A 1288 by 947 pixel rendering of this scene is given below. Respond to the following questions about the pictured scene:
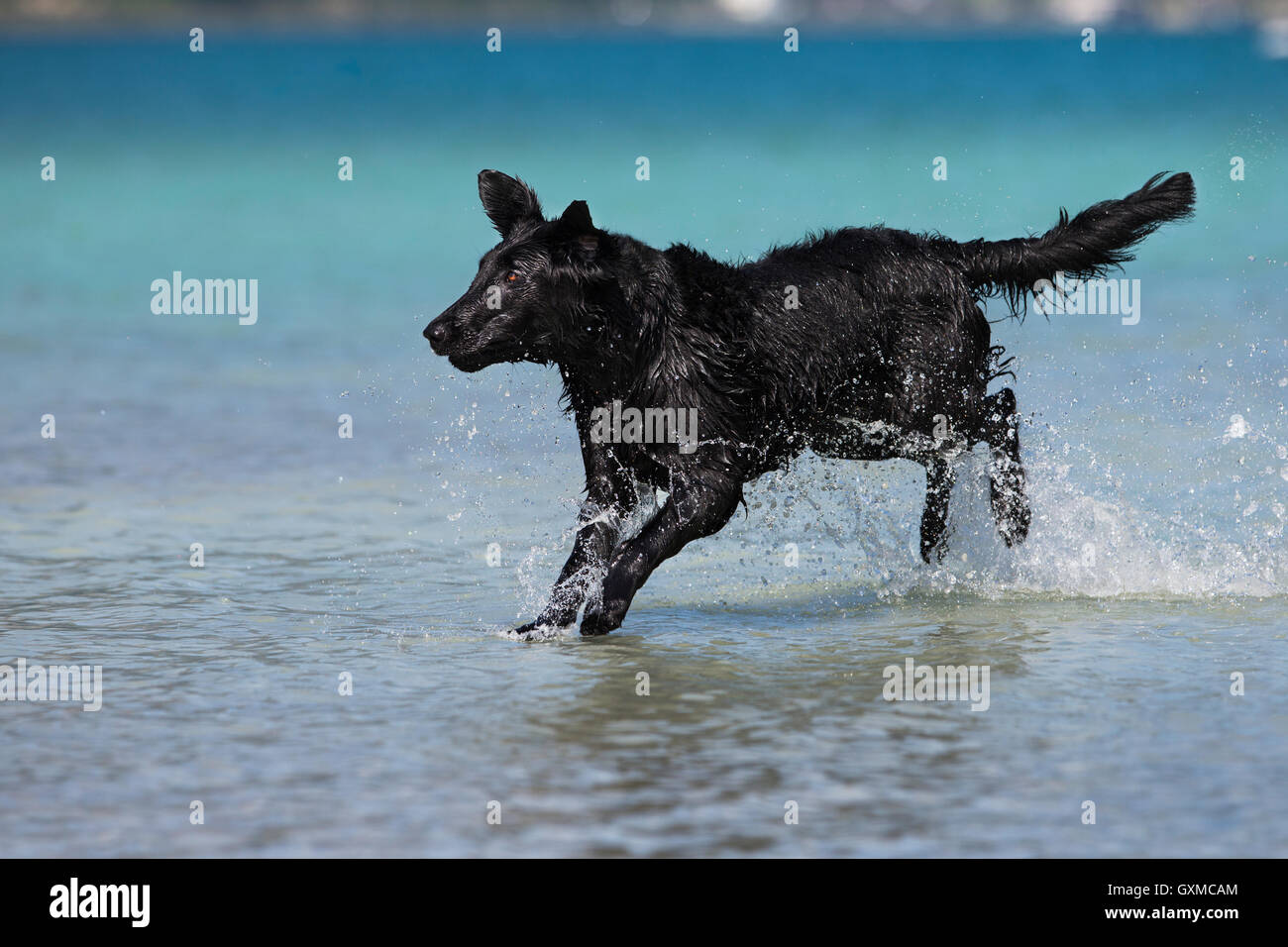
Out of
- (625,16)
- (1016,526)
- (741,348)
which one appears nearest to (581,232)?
(741,348)

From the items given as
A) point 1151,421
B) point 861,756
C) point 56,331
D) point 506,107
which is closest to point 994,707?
point 861,756

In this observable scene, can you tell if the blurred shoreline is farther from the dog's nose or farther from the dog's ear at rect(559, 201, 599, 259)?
the dog's nose

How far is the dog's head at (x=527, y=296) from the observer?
572 cm

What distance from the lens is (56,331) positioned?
15891mm

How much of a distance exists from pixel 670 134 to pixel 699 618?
912 inches

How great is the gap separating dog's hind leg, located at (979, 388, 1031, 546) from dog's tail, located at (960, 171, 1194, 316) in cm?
51

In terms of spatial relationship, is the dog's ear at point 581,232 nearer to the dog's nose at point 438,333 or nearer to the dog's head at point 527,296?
the dog's head at point 527,296

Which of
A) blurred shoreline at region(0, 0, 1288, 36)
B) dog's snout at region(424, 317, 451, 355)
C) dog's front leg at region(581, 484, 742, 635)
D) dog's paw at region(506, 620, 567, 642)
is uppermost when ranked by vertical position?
blurred shoreline at region(0, 0, 1288, 36)

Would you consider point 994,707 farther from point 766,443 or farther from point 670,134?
point 670,134

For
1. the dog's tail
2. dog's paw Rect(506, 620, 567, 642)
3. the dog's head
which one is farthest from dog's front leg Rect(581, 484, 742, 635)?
the dog's tail

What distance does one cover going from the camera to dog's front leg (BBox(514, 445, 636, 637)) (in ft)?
19.9

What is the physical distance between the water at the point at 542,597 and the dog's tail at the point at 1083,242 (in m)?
0.88

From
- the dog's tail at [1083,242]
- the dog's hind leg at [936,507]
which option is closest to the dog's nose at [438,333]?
the dog's hind leg at [936,507]

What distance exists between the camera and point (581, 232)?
5820 mm
